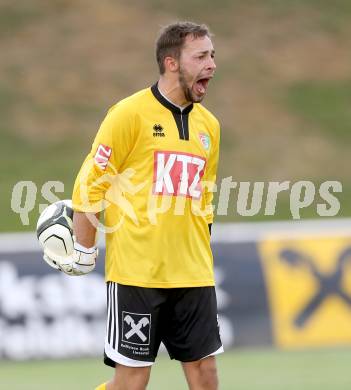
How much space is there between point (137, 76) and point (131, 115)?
13567mm

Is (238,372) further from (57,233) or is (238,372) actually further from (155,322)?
(57,233)

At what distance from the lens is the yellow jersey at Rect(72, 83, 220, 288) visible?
19.4ft

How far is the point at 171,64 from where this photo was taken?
238 inches

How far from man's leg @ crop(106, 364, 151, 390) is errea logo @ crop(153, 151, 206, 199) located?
0.92m

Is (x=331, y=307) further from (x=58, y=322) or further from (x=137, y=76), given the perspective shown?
(x=137, y=76)

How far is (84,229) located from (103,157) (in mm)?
381

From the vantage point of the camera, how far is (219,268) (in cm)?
1115

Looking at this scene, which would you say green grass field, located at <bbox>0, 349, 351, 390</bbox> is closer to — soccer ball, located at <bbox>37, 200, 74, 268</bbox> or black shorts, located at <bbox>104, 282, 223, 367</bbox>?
black shorts, located at <bbox>104, 282, 223, 367</bbox>

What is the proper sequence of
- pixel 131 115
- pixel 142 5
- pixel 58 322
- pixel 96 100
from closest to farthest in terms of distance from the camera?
pixel 131 115, pixel 58 322, pixel 96 100, pixel 142 5

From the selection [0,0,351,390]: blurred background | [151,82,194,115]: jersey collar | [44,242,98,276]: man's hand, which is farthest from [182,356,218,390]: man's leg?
[0,0,351,390]: blurred background

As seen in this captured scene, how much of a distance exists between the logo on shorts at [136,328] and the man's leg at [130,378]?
5.5 inches

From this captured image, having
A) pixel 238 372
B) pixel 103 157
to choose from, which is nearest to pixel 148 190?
pixel 103 157

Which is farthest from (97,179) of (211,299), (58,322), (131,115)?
(58,322)

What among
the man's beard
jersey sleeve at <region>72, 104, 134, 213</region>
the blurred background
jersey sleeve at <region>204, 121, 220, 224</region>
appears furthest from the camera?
the blurred background
